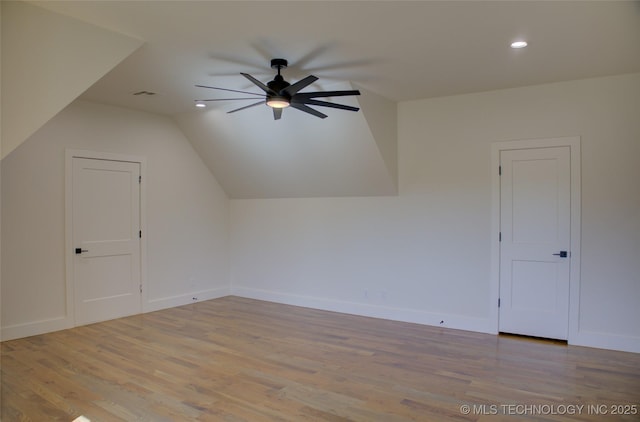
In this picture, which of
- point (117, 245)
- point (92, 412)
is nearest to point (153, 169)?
point (117, 245)

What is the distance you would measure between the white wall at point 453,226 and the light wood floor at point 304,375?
1.57 feet

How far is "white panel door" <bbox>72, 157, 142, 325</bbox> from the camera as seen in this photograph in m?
5.34

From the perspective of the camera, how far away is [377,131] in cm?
509

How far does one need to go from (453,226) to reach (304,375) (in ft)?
8.63

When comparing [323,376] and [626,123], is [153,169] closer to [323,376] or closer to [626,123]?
[323,376]

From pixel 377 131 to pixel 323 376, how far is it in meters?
2.87

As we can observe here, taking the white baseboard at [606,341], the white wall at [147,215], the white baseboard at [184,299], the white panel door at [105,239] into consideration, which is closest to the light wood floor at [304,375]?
the white baseboard at [606,341]

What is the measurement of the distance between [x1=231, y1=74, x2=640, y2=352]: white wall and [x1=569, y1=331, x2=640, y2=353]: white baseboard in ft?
0.03

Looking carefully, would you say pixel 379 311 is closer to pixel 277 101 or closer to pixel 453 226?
pixel 453 226

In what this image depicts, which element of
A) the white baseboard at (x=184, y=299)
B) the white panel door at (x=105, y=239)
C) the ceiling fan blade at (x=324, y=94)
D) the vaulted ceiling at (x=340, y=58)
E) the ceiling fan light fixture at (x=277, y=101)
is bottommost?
the white baseboard at (x=184, y=299)

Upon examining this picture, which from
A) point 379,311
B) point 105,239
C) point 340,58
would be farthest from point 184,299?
point 340,58

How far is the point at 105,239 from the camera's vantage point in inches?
221

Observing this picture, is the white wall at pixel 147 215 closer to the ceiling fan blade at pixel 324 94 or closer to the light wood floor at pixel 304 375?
the light wood floor at pixel 304 375

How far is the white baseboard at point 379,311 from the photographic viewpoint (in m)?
5.06
